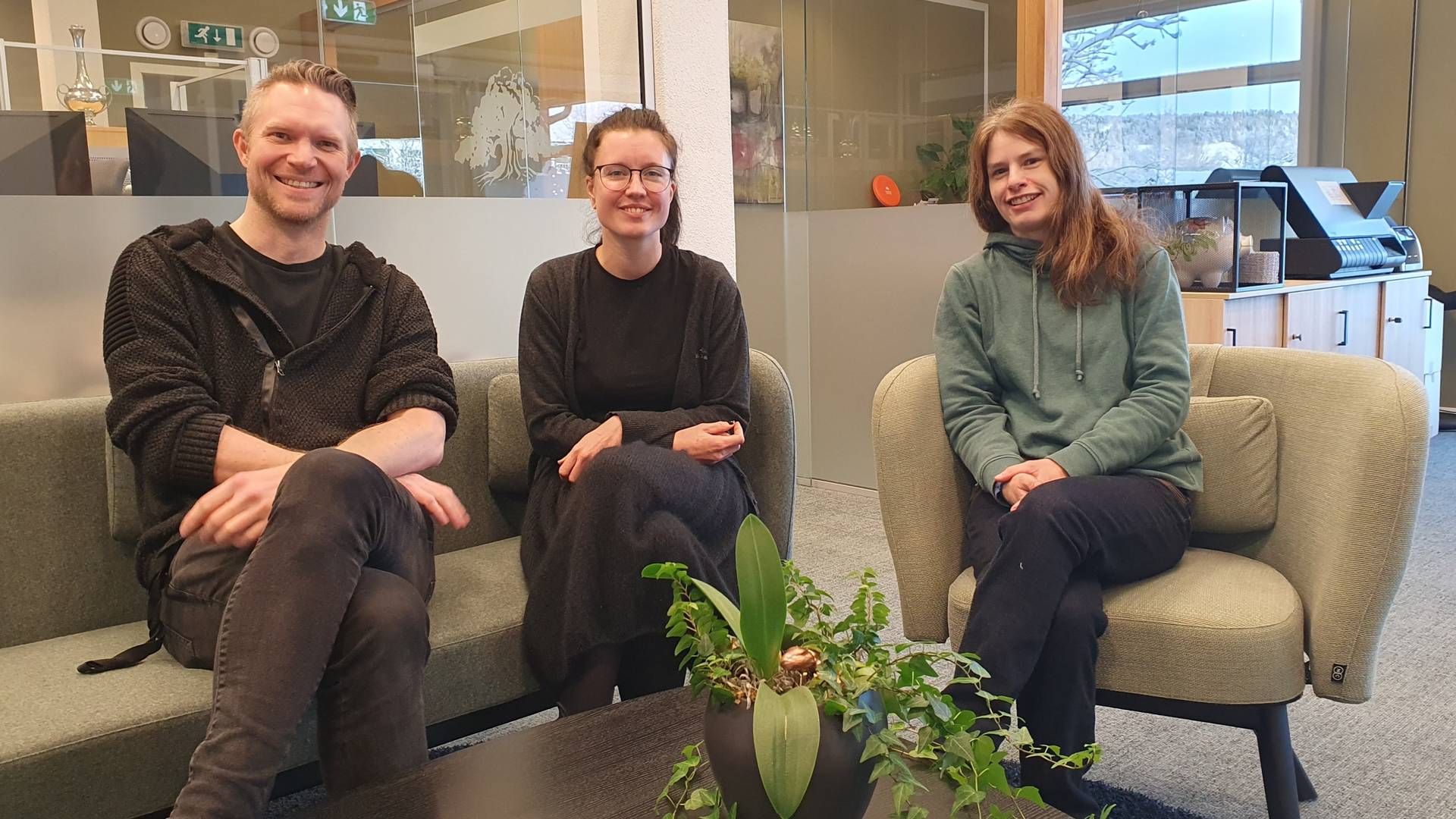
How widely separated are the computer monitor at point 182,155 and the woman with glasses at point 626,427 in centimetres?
75

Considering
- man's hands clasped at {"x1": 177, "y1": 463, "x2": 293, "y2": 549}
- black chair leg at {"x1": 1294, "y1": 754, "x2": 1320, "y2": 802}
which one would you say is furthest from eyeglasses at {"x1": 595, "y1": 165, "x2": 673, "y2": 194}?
black chair leg at {"x1": 1294, "y1": 754, "x2": 1320, "y2": 802}

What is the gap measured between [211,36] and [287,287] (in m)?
0.79

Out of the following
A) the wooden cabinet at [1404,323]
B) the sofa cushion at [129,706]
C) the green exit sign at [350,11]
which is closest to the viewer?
the sofa cushion at [129,706]

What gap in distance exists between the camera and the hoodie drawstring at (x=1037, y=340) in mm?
2119

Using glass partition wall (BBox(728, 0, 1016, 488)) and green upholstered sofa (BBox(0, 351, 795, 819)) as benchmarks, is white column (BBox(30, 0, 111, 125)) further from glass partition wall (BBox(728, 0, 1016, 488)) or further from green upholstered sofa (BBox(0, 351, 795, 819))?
glass partition wall (BBox(728, 0, 1016, 488))

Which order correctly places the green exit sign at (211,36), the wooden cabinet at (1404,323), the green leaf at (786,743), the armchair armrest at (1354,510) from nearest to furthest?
1. the green leaf at (786,743)
2. the armchair armrest at (1354,510)
3. the green exit sign at (211,36)
4. the wooden cabinet at (1404,323)

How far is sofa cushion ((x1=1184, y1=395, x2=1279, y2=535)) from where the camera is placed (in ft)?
6.59

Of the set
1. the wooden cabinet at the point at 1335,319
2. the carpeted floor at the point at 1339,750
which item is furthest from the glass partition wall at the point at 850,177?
the carpeted floor at the point at 1339,750

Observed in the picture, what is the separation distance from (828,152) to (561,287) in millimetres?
2417

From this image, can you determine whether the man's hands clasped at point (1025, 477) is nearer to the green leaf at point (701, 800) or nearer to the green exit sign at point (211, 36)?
the green leaf at point (701, 800)

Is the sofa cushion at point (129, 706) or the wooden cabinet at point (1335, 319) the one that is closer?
the sofa cushion at point (129, 706)

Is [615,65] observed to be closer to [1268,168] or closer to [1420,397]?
[1420,397]

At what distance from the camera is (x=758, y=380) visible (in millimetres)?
2385

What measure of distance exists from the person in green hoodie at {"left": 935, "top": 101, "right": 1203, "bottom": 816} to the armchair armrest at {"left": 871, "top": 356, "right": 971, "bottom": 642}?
43 millimetres
